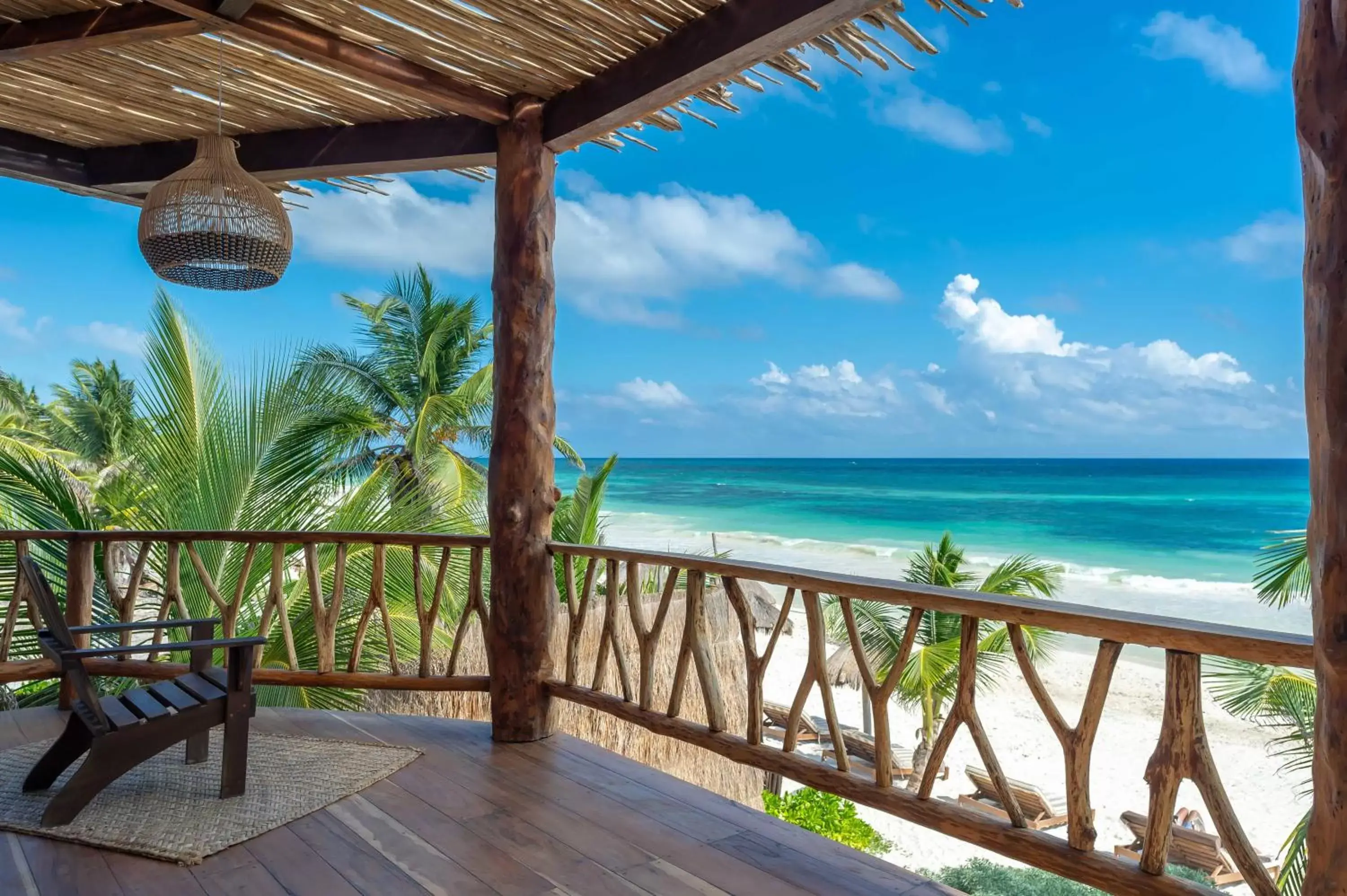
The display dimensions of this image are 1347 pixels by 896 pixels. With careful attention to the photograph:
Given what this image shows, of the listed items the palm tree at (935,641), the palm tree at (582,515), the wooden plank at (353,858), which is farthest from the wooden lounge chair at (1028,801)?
the wooden plank at (353,858)

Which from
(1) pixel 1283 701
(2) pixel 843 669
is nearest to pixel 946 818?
(1) pixel 1283 701

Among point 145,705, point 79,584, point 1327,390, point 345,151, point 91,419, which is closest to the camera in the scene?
point 1327,390

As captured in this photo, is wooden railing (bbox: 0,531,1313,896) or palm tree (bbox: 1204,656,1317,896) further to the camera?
palm tree (bbox: 1204,656,1317,896)

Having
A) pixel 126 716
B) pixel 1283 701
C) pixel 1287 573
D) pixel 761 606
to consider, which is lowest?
pixel 761 606

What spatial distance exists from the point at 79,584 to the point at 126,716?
164 cm

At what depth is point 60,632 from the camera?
8.43 feet

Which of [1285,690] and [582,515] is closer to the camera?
[1285,690]

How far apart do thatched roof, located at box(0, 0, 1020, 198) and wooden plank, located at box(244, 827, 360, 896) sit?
2.37 metres

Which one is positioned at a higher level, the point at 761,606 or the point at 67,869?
the point at 67,869

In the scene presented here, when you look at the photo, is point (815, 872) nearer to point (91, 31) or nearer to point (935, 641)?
point (91, 31)

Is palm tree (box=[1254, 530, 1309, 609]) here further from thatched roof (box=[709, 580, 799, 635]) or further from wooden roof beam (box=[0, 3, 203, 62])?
thatched roof (box=[709, 580, 799, 635])

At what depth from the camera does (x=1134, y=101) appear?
107 ft

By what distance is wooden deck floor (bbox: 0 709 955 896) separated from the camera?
219 centimetres

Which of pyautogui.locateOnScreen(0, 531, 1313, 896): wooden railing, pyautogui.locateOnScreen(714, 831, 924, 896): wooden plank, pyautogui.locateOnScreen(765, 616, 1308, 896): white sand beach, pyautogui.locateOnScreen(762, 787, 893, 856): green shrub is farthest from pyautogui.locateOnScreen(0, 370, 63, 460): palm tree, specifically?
pyautogui.locateOnScreen(714, 831, 924, 896): wooden plank
